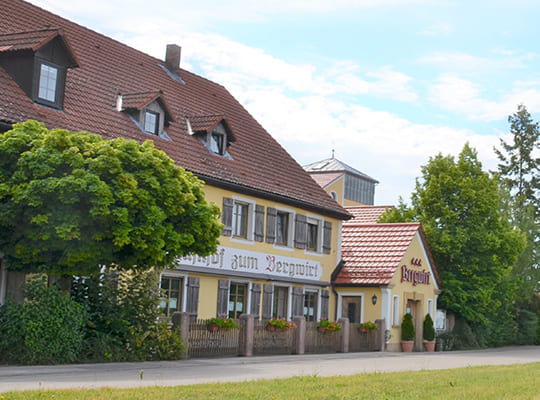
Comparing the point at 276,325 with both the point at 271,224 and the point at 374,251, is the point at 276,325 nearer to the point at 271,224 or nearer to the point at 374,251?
the point at 271,224

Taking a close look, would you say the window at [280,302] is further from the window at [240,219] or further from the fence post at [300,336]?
the fence post at [300,336]

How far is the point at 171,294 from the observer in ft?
83.9

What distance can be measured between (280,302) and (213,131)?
652 cm

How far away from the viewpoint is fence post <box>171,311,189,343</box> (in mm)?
21625

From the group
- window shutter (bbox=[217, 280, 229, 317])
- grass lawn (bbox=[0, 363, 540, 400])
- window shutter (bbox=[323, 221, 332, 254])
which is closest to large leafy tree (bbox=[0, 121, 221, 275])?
grass lawn (bbox=[0, 363, 540, 400])

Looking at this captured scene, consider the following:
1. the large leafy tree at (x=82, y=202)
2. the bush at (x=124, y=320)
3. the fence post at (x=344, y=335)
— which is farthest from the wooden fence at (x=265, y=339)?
the large leafy tree at (x=82, y=202)

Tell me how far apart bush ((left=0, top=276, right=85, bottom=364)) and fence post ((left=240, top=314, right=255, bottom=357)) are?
6682 mm

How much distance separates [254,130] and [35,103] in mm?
13149

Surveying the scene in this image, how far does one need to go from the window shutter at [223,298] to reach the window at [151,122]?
5.07 m

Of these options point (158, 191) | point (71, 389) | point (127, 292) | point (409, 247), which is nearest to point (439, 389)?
point (71, 389)

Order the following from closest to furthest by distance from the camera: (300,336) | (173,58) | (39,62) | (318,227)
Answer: (39,62), (300,336), (173,58), (318,227)

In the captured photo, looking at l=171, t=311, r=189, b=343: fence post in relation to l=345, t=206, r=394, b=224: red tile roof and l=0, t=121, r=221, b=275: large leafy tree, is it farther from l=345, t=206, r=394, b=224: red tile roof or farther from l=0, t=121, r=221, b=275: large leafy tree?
l=345, t=206, r=394, b=224: red tile roof

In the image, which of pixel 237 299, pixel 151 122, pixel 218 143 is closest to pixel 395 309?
pixel 237 299

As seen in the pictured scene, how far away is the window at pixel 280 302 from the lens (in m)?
30.4
